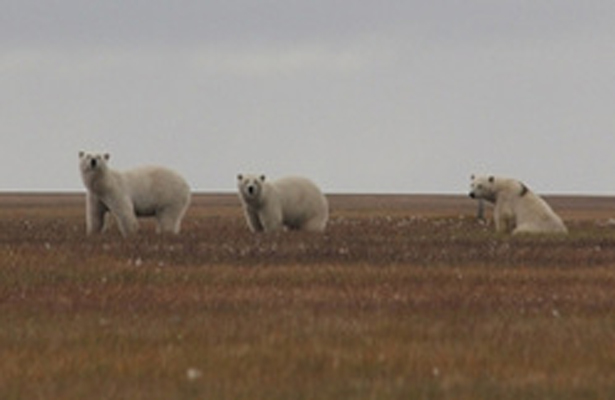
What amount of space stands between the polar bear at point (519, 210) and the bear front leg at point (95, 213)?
10.6 meters

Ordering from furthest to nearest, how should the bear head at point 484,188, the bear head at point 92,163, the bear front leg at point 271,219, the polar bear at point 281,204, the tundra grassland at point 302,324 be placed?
the bear head at point 484,188 < the bear front leg at point 271,219 < the polar bear at point 281,204 < the bear head at point 92,163 < the tundra grassland at point 302,324

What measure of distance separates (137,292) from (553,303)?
17.0 feet

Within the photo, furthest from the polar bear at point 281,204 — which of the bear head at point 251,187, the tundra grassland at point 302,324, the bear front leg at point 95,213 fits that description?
the tundra grassland at point 302,324

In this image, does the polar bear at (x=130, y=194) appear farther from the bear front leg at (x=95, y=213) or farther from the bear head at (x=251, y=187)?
the bear head at (x=251, y=187)

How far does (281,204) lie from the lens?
33.6m

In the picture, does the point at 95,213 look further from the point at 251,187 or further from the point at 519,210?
the point at 519,210

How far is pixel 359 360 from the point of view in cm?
1030

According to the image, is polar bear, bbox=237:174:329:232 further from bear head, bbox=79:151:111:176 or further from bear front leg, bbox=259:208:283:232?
bear head, bbox=79:151:111:176

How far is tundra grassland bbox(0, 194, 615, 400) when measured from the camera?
30.3 ft

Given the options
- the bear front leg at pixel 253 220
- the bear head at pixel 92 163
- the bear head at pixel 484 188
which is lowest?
the bear front leg at pixel 253 220

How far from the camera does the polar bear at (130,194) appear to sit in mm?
30094

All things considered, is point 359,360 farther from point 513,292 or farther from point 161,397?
point 513,292

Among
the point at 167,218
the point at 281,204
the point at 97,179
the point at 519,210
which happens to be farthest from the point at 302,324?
the point at 519,210

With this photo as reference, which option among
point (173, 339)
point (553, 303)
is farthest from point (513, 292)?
point (173, 339)
